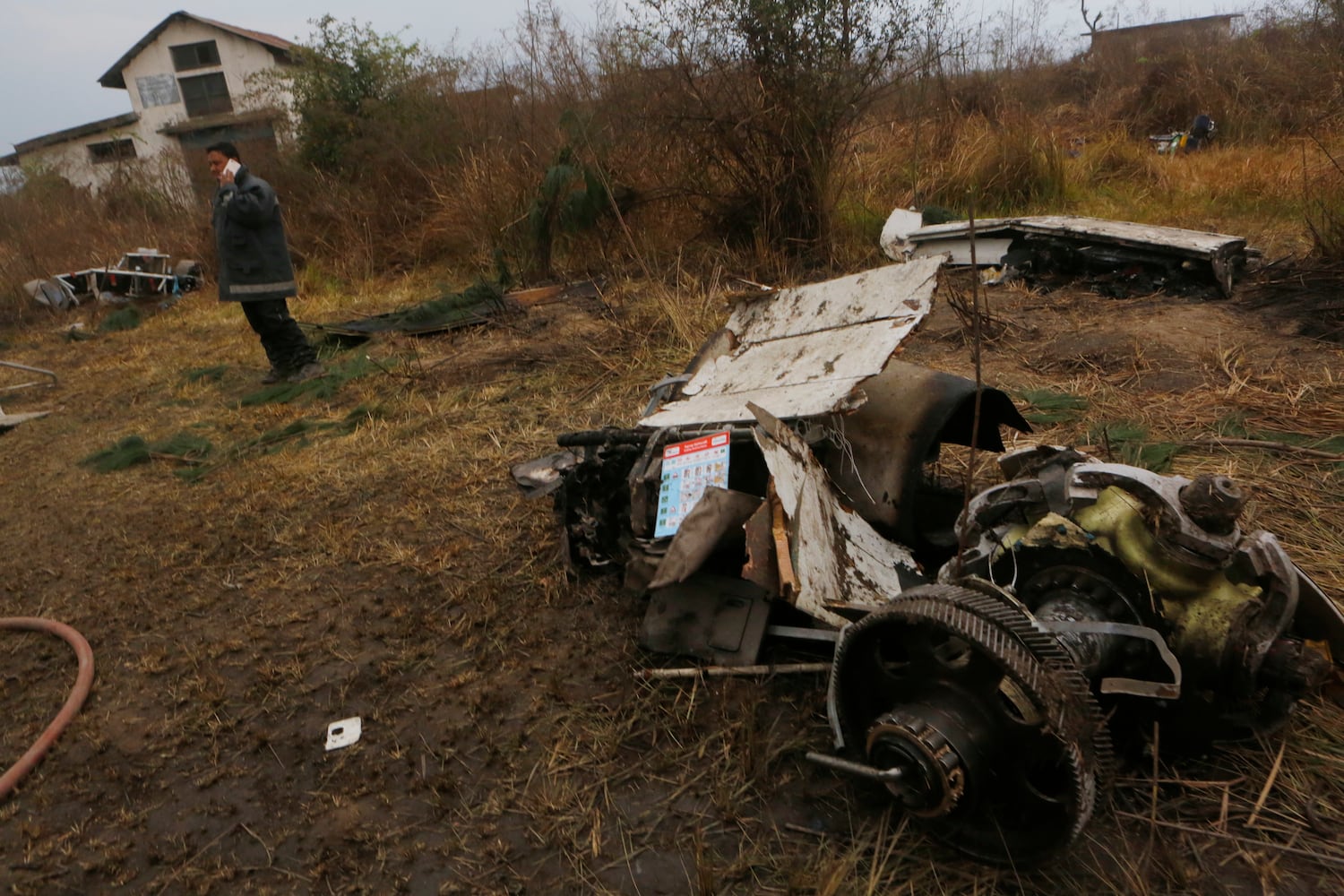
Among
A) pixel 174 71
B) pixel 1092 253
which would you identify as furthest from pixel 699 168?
pixel 174 71

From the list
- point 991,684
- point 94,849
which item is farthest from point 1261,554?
point 94,849

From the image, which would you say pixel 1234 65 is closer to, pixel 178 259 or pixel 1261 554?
pixel 1261 554

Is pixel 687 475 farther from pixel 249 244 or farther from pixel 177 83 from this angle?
pixel 177 83

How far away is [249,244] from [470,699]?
4.71 meters

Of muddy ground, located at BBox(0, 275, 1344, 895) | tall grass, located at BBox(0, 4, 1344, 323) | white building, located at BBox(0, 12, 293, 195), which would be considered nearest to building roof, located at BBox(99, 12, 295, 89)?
white building, located at BBox(0, 12, 293, 195)

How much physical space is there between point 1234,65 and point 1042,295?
26.3 ft

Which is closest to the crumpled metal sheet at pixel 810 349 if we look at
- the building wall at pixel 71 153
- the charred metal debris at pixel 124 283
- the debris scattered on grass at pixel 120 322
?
the debris scattered on grass at pixel 120 322

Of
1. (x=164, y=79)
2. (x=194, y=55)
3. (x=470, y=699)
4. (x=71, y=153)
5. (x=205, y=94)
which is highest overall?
(x=194, y=55)

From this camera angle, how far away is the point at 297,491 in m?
3.92

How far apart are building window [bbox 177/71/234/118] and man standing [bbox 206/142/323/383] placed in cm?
3044

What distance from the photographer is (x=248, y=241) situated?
5.66 m

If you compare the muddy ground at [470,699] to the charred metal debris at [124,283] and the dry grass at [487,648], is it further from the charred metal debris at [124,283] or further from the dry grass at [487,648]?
the charred metal debris at [124,283]

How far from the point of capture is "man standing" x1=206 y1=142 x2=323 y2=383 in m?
5.59

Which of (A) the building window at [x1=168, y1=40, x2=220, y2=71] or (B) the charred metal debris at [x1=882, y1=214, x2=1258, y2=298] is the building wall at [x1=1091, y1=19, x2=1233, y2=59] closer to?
(B) the charred metal debris at [x1=882, y1=214, x2=1258, y2=298]
